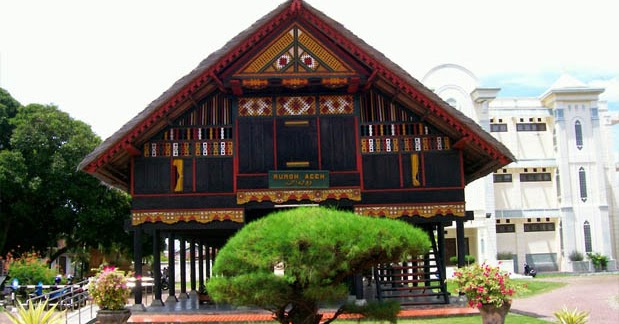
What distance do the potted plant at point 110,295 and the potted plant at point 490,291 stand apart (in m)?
7.09

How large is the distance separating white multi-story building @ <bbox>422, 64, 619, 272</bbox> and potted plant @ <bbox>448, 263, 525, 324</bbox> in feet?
98.4

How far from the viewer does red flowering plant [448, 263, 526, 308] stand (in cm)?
1341

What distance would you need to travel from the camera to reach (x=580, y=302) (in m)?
23.4

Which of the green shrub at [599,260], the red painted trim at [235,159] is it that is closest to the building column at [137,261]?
the red painted trim at [235,159]

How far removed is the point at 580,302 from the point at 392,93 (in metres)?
11.2

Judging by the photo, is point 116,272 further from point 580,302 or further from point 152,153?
point 580,302

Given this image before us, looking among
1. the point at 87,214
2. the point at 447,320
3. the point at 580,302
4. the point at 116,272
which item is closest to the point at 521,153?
the point at 580,302

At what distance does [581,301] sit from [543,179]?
23125 millimetres

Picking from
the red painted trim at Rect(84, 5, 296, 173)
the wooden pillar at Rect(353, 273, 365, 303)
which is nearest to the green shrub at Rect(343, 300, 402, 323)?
the wooden pillar at Rect(353, 273, 365, 303)

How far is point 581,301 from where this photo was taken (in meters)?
23.8

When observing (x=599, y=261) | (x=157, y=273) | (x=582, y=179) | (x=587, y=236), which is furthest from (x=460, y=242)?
(x=582, y=179)

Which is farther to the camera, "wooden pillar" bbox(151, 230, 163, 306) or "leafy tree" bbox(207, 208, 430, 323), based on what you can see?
"wooden pillar" bbox(151, 230, 163, 306)

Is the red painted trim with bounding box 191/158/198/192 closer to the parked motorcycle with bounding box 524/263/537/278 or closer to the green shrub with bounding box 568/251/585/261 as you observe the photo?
the parked motorcycle with bounding box 524/263/537/278

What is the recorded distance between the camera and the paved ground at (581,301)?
19.0 metres
